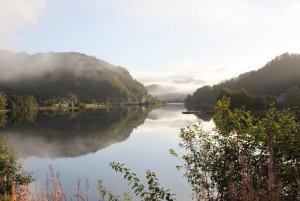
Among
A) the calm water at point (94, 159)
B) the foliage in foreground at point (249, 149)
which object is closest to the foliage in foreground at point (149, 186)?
the foliage in foreground at point (249, 149)

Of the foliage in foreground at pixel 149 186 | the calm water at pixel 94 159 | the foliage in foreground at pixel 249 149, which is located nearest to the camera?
the foliage in foreground at pixel 249 149

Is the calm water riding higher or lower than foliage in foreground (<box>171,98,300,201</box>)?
lower

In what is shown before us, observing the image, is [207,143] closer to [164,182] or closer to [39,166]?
[164,182]

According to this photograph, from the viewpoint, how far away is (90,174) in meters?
54.2

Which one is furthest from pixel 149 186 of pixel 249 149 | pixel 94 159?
pixel 94 159

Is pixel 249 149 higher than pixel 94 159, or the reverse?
pixel 249 149

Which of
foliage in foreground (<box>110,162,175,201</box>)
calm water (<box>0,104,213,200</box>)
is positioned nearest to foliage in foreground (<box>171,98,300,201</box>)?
foliage in foreground (<box>110,162,175,201</box>)

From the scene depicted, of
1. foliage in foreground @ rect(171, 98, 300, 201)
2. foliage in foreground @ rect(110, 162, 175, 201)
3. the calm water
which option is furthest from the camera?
the calm water

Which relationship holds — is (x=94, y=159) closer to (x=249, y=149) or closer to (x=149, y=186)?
(x=149, y=186)

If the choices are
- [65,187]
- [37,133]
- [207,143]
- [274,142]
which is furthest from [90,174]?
[37,133]

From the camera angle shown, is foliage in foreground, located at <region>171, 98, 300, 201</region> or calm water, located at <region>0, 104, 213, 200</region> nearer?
foliage in foreground, located at <region>171, 98, 300, 201</region>

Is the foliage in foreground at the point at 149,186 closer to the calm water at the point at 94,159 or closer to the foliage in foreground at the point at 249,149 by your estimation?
the foliage in foreground at the point at 249,149

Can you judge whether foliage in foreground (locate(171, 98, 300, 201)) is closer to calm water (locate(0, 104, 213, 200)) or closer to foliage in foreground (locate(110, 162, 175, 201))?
foliage in foreground (locate(110, 162, 175, 201))

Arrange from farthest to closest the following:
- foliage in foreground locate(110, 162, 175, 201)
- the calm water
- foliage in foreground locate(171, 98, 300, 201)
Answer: the calm water < foliage in foreground locate(110, 162, 175, 201) < foliage in foreground locate(171, 98, 300, 201)
